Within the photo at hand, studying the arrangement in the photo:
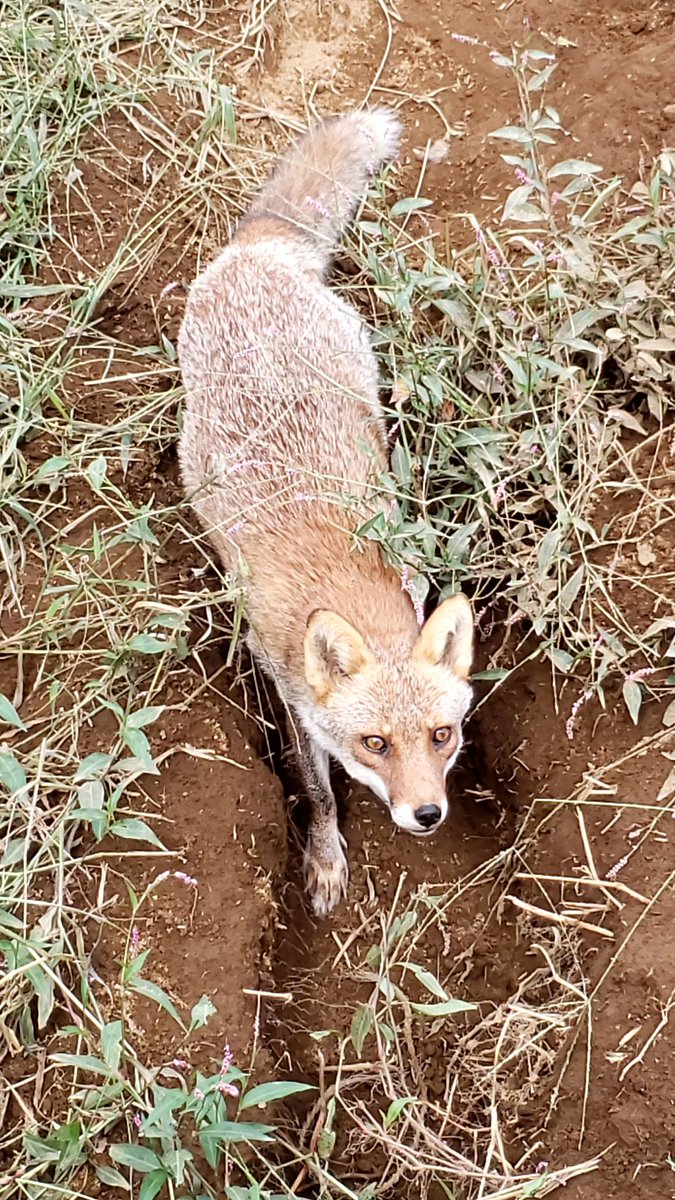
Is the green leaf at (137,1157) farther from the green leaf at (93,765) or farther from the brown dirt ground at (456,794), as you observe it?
the green leaf at (93,765)

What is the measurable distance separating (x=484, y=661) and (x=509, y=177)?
233 centimetres

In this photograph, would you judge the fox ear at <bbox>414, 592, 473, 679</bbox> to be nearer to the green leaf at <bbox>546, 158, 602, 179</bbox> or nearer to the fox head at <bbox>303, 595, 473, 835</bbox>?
the fox head at <bbox>303, 595, 473, 835</bbox>

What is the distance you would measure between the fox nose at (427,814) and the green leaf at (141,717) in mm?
946

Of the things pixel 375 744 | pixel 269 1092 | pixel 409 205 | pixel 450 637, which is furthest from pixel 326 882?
pixel 409 205

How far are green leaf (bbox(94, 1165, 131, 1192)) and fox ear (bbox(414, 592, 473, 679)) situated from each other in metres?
1.91

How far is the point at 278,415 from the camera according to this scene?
4.39 meters

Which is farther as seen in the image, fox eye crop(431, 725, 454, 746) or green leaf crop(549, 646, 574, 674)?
green leaf crop(549, 646, 574, 674)


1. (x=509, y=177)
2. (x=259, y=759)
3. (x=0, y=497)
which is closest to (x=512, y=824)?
(x=259, y=759)

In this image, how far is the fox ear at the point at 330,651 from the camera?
3.78 m

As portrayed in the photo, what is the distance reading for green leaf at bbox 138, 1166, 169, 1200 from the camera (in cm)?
311

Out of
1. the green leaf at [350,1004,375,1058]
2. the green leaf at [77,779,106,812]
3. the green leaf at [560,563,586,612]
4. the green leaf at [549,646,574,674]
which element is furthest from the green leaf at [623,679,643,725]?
the green leaf at [77,779,106,812]

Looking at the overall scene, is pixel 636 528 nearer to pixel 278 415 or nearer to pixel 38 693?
pixel 278 415

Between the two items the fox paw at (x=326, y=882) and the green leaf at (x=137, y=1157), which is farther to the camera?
the fox paw at (x=326, y=882)

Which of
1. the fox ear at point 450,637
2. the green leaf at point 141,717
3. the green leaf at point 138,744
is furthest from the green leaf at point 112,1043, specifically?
the fox ear at point 450,637
